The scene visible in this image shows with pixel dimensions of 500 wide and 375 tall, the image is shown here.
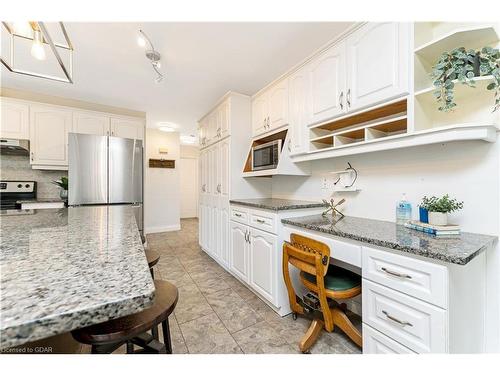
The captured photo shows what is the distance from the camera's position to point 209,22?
1.64 metres

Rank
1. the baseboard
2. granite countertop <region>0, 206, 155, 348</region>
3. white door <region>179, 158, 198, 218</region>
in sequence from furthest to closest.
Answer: white door <region>179, 158, 198, 218</region>
the baseboard
granite countertop <region>0, 206, 155, 348</region>

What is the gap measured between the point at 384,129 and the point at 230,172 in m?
1.71

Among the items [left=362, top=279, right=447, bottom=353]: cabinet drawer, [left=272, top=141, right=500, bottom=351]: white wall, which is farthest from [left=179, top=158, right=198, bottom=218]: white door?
[left=362, top=279, right=447, bottom=353]: cabinet drawer

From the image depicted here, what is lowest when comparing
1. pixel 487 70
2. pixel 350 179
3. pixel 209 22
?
pixel 350 179

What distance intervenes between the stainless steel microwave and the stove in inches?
124

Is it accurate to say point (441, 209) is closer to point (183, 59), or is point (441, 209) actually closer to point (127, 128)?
point (183, 59)

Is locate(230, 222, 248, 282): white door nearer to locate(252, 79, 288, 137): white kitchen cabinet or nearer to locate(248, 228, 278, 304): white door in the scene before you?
locate(248, 228, 278, 304): white door

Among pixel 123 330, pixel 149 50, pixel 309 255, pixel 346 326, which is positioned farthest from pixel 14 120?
pixel 346 326

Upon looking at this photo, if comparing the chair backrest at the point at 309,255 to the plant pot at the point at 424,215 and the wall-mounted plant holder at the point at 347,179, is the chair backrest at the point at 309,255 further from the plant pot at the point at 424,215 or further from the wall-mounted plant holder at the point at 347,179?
the wall-mounted plant holder at the point at 347,179

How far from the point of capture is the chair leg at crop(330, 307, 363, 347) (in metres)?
1.38
